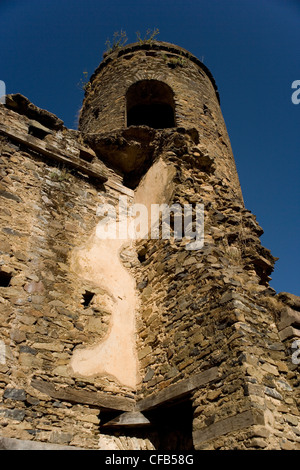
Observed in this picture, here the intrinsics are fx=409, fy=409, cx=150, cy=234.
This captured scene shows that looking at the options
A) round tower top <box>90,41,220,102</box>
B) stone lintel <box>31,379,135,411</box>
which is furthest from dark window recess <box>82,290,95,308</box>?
round tower top <box>90,41,220,102</box>

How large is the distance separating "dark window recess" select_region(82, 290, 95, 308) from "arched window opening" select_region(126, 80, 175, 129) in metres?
5.57

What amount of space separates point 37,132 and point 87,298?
9.26 ft

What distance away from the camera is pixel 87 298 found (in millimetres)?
5242

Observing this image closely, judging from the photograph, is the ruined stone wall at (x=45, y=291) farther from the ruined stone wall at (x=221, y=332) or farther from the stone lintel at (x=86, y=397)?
the ruined stone wall at (x=221, y=332)

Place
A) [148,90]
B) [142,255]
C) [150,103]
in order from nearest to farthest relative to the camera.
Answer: [142,255], [148,90], [150,103]

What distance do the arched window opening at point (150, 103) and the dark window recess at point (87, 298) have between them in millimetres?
5575

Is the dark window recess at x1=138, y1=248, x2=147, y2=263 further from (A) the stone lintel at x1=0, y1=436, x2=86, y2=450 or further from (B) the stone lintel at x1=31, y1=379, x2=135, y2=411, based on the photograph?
(A) the stone lintel at x1=0, y1=436, x2=86, y2=450

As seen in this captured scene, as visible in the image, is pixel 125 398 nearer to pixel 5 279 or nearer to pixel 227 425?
pixel 227 425

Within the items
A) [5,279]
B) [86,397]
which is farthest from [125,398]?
[5,279]

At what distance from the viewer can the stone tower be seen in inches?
154

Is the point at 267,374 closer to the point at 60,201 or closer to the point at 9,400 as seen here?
the point at 9,400

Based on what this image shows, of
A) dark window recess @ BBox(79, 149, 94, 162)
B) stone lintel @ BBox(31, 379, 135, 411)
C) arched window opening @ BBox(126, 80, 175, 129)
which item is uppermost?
arched window opening @ BBox(126, 80, 175, 129)

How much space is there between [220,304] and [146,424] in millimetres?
1637

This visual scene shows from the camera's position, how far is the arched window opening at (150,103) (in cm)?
982
